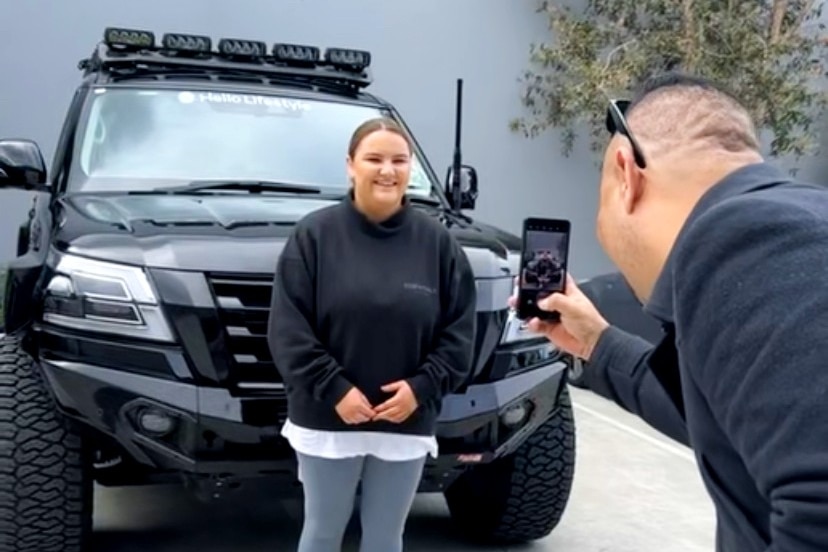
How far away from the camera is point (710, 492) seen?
1207 mm

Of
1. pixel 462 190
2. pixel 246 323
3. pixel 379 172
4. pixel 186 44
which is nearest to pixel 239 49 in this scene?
pixel 186 44

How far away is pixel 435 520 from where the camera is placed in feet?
16.6

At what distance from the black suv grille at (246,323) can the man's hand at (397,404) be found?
526mm

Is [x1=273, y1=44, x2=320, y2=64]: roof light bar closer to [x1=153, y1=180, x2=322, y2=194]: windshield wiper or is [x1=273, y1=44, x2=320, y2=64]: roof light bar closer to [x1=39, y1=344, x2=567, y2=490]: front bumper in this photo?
[x1=153, y1=180, x2=322, y2=194]: windshield wiper

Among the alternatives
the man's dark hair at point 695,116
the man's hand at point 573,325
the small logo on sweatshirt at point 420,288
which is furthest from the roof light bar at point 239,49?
the man's dark hair at point 695,116

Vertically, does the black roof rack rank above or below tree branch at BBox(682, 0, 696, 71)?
below

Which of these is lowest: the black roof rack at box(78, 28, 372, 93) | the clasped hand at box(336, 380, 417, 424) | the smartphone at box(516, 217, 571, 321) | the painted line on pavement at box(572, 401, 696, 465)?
the painted line on pavement at box(572, 401, 696, 465)

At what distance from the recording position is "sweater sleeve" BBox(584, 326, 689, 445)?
177 centimetres

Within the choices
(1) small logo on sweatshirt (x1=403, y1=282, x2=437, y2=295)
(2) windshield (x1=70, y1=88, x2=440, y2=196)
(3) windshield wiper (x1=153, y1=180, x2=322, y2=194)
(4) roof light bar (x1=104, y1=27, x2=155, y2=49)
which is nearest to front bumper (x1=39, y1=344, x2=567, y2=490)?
(1) small logo on sweatshirt (x1=403, y1=282, x2=437, y2=295)

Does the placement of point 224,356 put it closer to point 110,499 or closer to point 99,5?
point 110,499

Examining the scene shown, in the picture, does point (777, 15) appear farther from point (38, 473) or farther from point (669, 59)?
point (38, 473)

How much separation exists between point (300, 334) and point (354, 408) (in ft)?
0.89

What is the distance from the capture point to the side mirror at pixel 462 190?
5.22m

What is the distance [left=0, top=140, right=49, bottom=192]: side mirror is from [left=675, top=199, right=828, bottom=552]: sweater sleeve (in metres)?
3.98
